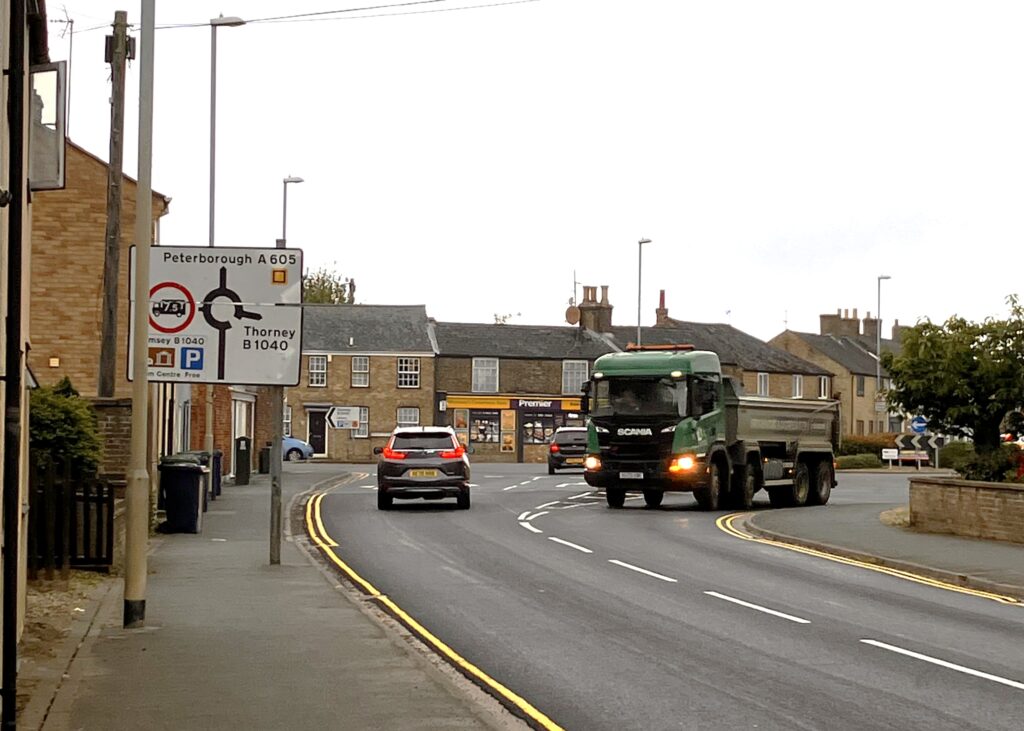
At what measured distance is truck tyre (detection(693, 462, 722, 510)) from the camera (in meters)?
31.7

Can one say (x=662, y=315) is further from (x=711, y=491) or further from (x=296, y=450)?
(x=711, y=491)

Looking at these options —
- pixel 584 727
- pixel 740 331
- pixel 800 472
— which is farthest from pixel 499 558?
pixel 740 331

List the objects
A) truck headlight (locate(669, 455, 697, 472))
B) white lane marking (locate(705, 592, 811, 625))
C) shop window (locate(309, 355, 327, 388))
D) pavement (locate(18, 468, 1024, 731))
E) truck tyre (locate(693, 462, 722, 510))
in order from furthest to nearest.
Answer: shop window (locate(309, 355, 327, 388)), truck tyre (locate(693, 462, 722, 510)), truck headlight (locate(669, 455, 697, 472)), white lane marking (locate(705, 592, 811, 625)), pavement (locate(18, 468, 1024, 731))

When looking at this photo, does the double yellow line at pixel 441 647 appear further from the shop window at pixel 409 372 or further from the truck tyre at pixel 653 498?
the shop window at pixel 409 372

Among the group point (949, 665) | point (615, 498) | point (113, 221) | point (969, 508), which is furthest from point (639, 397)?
point (949, 665)

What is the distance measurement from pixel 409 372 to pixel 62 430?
5980 cm

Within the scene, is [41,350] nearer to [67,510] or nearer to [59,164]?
[67,510]

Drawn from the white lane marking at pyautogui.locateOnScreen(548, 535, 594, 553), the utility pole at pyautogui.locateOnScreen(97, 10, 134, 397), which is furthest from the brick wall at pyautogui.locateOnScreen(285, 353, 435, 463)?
the utility pole at pyautogui.locateOnScreen(97, 10, 134, 397)

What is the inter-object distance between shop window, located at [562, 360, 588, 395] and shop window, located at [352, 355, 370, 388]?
1069 cm

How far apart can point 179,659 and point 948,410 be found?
1871 cm

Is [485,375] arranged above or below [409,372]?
below

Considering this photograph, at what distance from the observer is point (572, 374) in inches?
3159

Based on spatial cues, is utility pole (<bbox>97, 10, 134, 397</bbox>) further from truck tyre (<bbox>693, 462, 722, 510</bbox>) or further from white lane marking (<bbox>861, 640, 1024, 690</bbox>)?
white lane marking (<bbox>861, 640, 1024, 690</bbox>)

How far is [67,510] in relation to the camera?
55.7 feet
